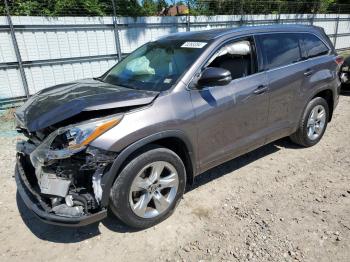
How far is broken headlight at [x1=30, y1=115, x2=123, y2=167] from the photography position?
2.65 meters

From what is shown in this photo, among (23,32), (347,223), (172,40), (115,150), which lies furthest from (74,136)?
(23,32)

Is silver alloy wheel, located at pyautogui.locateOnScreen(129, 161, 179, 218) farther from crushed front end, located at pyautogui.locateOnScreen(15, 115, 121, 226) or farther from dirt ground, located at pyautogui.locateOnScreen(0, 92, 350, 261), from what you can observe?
crushed front end, located at pyautogui.locateOnScreen(15, 115, 121, 226)

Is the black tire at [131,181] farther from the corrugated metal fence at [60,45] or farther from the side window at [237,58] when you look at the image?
the corrugated metal fence at [60,45]

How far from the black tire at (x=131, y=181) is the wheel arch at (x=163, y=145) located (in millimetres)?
56

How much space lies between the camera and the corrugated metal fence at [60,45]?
761 cm

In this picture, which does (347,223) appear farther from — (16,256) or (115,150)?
(16,256)

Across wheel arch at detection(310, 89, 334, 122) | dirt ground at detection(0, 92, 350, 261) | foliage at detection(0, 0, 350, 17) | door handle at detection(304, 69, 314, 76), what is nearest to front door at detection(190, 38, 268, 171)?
dirt ground at detection(0, 92, 350, 261)

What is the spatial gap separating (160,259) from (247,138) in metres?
1.78

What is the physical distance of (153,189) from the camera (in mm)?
3100

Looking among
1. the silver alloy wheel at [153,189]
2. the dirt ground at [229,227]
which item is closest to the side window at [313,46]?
the dirt ground at [229,227]

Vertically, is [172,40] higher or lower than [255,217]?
higher

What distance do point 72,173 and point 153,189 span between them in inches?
31.3

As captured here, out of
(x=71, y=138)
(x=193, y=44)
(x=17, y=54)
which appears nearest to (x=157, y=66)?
(x=193, y=44)

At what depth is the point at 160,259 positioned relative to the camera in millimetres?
2814
